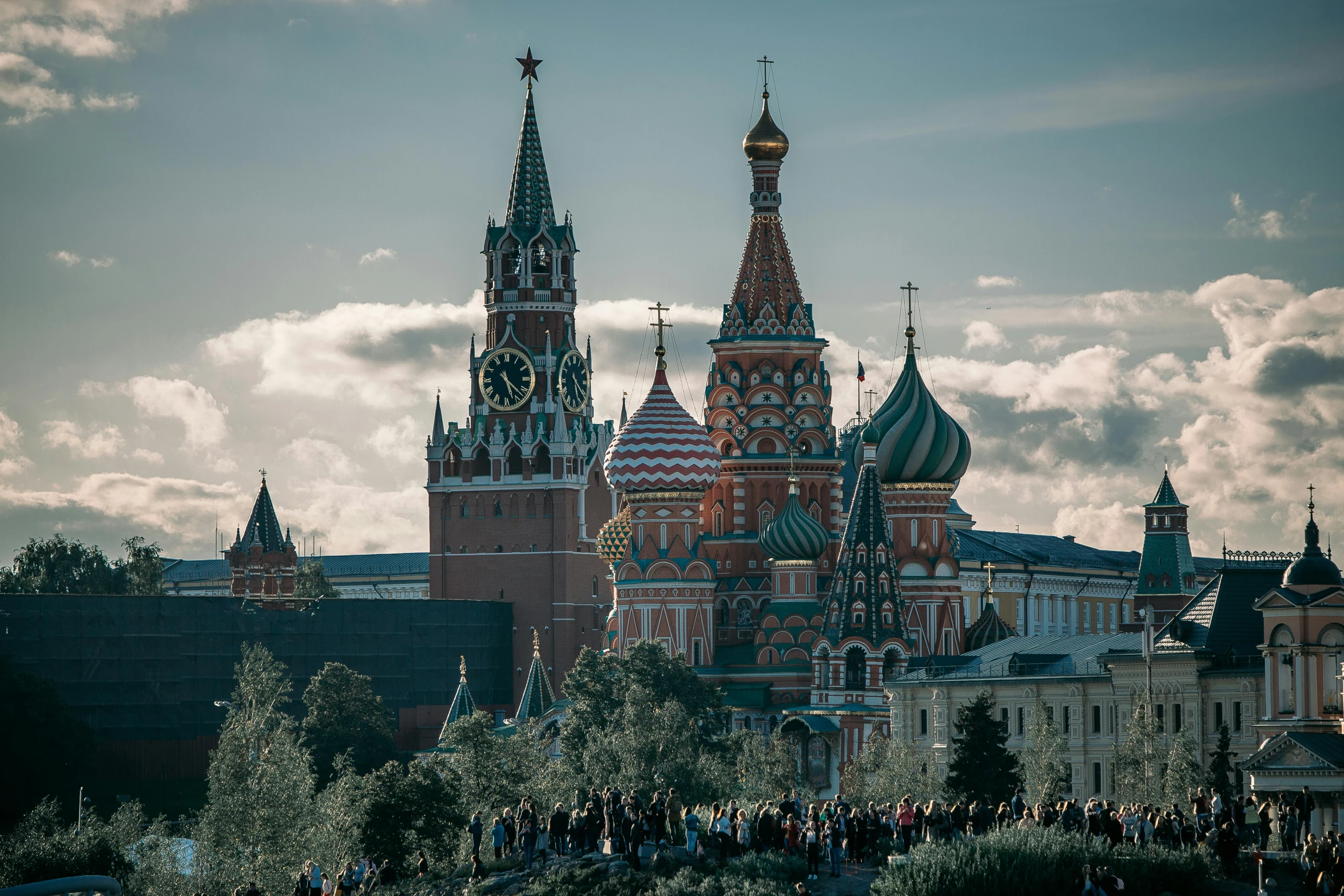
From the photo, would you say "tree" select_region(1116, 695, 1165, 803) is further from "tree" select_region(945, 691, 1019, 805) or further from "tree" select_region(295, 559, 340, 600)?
"tree" select_region(295, 559, 340, 600)

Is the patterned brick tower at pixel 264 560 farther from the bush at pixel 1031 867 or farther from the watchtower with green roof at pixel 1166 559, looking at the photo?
the bush at pixel 1031 867

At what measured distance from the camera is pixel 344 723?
9931cm

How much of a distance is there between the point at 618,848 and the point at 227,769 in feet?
56.9

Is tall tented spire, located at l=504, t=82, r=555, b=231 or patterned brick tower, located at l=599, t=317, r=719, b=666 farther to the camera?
tall tented spire, located at l=504, t=82, r=555, b=231

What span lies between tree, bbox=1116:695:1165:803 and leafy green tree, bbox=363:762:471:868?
15.7 m

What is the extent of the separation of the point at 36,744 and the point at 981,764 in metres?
42.2

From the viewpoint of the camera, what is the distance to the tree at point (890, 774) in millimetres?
67312

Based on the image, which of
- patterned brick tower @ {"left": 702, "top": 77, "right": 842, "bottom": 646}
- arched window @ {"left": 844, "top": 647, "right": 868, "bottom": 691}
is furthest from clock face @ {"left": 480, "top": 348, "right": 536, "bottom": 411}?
arched window @ {"left": 844, "top": 647, "right": 868, "bottom": 691}

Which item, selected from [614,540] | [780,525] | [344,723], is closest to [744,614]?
[780,525]

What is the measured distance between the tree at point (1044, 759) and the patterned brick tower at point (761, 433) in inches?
948

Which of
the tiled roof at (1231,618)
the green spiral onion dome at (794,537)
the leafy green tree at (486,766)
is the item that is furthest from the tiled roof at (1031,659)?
the leafy green tree at (486,766)

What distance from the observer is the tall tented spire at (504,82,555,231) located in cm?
12862

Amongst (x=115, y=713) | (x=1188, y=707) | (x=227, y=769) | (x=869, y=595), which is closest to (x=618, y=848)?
(x=227, y=769)

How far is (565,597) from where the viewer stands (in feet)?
415
